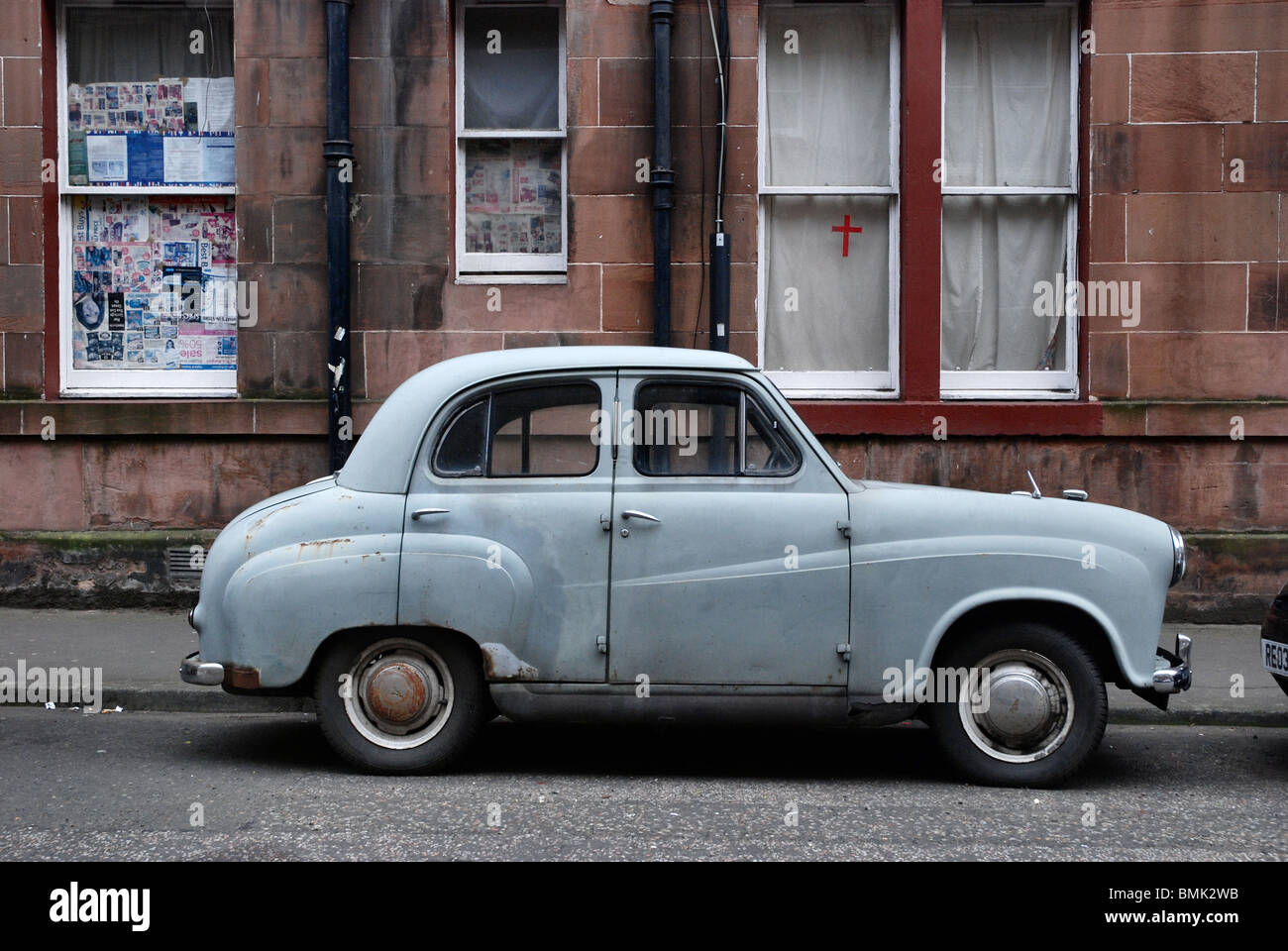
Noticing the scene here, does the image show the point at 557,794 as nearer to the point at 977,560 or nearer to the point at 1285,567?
the point at 977,560

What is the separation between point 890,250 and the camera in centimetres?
1066

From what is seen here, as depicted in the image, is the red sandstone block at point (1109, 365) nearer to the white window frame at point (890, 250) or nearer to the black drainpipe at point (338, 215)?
the white window frame at point (890, 250)

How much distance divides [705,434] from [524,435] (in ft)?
2.71

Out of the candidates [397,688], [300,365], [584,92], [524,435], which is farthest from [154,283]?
[397,688]

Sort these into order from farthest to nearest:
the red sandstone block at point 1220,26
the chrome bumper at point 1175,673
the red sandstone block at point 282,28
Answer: the red sandstone block at point 282,28 < the red sandstone block at point 1220,26 < the chrome bumper at point 1175,673

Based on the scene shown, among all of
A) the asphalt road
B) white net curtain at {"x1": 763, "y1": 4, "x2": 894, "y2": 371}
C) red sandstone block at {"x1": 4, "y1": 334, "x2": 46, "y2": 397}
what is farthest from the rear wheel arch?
red sandstone block at {"x1": 4, "y1": 334, "x2": 46, "y2": 397}

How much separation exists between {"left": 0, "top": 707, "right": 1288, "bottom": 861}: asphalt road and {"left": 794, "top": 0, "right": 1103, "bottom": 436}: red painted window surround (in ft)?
10.8

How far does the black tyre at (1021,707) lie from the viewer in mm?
5863

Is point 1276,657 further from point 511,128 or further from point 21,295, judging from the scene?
point 21,295

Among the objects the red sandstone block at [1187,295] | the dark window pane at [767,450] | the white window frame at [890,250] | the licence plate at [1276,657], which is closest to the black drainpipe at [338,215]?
the white window frame at [890,250]

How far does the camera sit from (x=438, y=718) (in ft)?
19.8

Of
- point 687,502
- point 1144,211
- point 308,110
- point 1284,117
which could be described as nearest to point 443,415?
point 687,502

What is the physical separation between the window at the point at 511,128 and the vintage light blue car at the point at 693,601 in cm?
484

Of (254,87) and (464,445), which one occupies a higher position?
(254,87)
